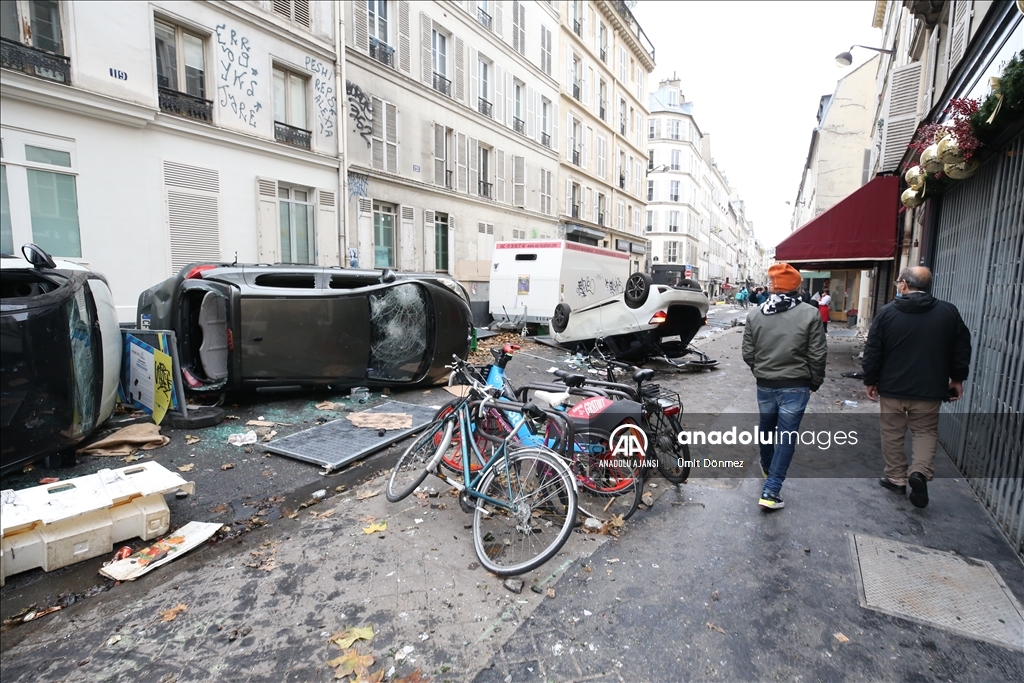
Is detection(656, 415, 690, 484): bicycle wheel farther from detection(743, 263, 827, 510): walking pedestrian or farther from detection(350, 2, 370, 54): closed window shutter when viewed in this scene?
detection(350, 2, 370, 54): closed window shutter

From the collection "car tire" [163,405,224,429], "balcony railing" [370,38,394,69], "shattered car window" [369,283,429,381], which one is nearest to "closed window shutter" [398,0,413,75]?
"balcony railing" [370,38,394,69]

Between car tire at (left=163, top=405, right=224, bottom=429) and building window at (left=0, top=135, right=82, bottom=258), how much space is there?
646 cm

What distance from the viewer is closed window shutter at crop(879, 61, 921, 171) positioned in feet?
32.5

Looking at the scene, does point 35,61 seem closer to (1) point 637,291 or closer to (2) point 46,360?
(2) point 46,360

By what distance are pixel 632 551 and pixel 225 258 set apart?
12.2 m

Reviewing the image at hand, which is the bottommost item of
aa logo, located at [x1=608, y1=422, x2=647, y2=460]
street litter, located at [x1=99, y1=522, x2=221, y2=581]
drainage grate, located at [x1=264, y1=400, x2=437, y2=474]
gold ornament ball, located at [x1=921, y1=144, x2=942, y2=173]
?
street litter, located at [x1=99, y1=522, x2=221, y2=581]

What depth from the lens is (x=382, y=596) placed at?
296 cm

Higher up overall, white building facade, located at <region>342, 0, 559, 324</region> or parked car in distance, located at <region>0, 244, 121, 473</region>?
white building facade, located at <region>342, 0, 559, 324</region>

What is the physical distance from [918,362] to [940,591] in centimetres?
184

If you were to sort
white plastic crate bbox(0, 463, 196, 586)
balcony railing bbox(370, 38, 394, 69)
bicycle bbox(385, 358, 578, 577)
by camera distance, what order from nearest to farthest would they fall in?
white plastic crate bbox(0, 463, 196, 586) < bicycle bbox(385, 358, 578, 577) < balcony railing bbox(370, 38, 394, 69)

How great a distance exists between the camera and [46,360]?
3.77m

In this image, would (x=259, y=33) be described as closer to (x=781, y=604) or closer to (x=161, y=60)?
(x=161, y=60)

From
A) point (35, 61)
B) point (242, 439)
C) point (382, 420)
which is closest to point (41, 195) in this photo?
point (35, 61)

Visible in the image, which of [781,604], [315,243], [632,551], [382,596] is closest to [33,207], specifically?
[315,243]
